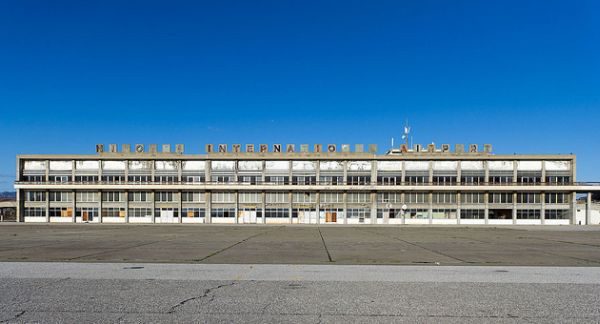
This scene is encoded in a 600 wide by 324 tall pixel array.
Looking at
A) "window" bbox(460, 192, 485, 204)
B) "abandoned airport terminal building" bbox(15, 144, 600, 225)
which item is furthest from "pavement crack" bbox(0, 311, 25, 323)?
"window" bbox(460, 192, 485, 204)

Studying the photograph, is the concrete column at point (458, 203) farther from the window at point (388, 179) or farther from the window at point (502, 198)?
the window at point (388, 179)

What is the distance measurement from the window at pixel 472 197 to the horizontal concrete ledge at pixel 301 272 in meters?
74.7

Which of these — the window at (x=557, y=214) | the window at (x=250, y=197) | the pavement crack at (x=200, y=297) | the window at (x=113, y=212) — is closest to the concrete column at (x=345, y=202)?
the window at (x=250, y=197)

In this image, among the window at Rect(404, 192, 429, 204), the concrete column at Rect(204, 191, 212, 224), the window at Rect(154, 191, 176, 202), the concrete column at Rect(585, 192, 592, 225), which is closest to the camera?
the concrete column at Rect(585, 192, 592, 225)

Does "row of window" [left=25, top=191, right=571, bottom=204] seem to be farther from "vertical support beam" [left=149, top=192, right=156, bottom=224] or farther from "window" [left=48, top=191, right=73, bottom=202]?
"vertical support beam" [left=149, top=192, right=156, bottom=224]

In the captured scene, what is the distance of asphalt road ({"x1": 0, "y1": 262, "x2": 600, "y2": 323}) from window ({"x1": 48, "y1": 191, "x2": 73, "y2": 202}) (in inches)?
3316

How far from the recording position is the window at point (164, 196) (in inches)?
3551

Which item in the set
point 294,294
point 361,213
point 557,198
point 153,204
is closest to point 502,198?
point 557,198

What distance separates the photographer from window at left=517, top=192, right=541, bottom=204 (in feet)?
287

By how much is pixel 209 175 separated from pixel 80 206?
28.2 meters

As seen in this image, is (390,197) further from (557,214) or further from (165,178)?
(165,178)

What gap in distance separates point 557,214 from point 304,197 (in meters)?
52.4

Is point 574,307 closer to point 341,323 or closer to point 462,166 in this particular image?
point 341,323

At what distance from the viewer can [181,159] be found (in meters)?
91.5
